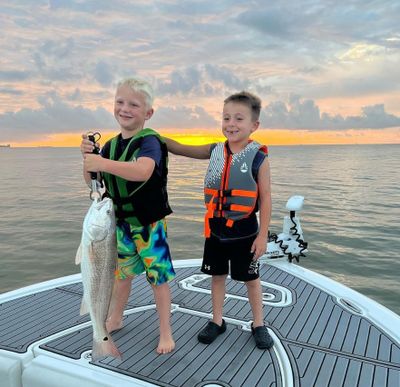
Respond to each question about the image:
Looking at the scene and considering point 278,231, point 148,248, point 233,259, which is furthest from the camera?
point 278,231

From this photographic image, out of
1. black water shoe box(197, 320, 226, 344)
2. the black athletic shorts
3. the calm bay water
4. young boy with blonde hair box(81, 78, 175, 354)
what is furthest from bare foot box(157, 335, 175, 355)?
the calm bay water

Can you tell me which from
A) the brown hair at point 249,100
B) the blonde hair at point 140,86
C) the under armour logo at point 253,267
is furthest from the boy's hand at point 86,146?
the under armour logo at point 253,267

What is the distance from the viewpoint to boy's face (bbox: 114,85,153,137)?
3.21 meters

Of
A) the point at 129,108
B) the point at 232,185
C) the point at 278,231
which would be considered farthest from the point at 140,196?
the point at 278,231

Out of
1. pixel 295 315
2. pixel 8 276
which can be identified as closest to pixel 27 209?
pixel 8 276

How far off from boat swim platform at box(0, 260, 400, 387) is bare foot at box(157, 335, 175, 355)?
0.16 feet

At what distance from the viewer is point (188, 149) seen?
380 centimetres

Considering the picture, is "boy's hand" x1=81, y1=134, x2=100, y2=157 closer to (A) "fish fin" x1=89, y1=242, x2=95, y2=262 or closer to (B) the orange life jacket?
(A) "fish fin" x1=89, y1=242, x2=95, y2=262

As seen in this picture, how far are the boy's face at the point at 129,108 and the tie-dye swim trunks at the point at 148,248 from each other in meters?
0.83

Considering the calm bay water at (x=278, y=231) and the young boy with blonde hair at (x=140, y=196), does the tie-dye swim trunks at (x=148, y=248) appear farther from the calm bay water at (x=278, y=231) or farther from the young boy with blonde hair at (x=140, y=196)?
the calm bay water at (x=278, y=231)

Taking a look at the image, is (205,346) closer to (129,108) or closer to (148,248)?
(148,248)

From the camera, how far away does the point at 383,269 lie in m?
9.60

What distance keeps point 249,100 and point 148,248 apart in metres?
1.53

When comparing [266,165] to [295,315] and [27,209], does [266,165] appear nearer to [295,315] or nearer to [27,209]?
[295,315]
